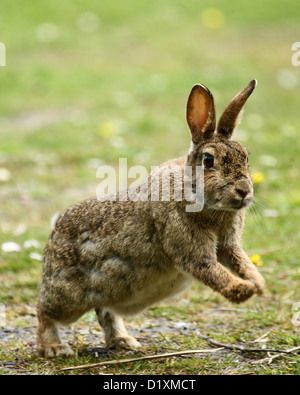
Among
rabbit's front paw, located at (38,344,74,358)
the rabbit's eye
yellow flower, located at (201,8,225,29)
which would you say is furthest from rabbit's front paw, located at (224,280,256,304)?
yellow flower, located at (201,8,225,29)

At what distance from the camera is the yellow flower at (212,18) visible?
1599 cm

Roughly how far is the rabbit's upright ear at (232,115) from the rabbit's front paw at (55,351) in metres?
1.39

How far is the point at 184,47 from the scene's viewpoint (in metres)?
14.3

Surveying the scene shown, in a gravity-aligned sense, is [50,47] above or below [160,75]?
above

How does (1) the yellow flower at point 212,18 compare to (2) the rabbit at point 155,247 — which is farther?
(1) the yellow flower at point 212,18

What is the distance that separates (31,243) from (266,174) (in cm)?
292

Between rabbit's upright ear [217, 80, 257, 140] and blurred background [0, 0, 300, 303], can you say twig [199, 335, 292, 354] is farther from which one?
rabbit's upright ear [217, 80, 257, 140]

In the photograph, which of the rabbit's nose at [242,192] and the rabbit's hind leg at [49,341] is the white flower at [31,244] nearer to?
the rabbit's hind leg at [49,341]

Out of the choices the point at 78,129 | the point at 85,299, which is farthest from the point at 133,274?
the point at 78,129

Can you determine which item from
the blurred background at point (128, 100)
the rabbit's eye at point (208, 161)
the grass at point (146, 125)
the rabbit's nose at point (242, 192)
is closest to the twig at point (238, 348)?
the grass at point (146, 125)

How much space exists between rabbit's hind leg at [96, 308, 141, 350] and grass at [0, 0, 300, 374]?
0.09m

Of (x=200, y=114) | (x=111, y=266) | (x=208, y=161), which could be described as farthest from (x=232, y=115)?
(x=111, y=266)

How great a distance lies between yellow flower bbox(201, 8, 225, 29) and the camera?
15994 millimetres

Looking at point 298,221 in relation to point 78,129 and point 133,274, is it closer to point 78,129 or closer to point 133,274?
point 133,274
